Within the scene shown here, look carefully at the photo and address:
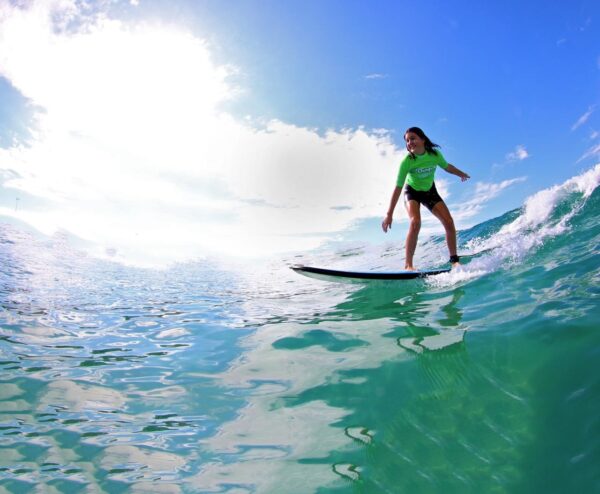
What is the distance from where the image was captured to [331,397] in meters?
3.11

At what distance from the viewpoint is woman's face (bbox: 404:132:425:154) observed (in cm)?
Result: 745

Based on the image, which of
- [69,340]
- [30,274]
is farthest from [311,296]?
[30,274]

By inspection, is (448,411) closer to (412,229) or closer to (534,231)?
→ (412,229)

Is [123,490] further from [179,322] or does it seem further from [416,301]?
[416,301]

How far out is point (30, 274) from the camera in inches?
530

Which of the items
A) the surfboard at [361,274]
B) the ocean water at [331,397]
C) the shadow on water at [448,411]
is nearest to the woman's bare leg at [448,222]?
the surfboard at [361,274]

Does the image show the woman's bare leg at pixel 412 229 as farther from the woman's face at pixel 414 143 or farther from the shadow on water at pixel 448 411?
the shadow on water at pixel 448 411

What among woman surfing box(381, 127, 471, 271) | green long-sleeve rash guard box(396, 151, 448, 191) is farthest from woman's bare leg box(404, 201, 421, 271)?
green long-sleeve rash guard box(396, 151, 448, 191)

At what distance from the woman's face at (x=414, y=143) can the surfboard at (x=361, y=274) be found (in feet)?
8.21

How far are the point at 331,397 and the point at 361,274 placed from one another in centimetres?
414

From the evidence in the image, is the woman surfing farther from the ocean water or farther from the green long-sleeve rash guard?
the ocean water

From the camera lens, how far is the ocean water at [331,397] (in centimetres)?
220

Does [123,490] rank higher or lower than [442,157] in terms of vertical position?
lower

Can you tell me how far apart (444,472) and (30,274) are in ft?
51.4
